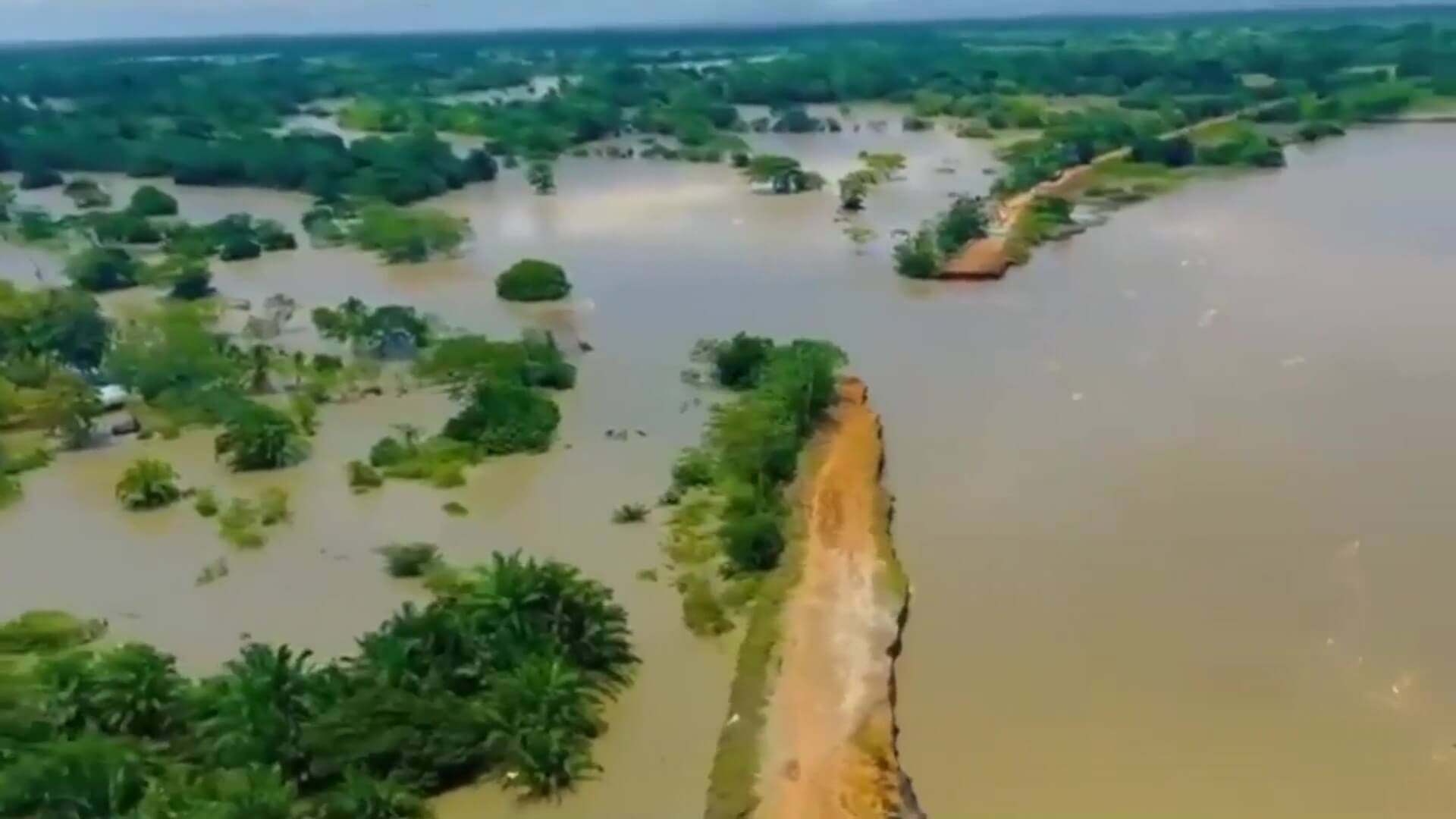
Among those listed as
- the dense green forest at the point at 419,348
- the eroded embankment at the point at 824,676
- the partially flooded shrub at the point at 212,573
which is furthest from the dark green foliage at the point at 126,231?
the eroded embankment at the point at 824,676

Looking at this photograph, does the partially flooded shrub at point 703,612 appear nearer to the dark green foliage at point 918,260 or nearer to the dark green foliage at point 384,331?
the dark green foliage at point 384,331

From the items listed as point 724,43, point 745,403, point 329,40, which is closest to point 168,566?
point 745,403

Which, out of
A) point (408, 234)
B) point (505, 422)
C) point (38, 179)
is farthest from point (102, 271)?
point (38, 179)

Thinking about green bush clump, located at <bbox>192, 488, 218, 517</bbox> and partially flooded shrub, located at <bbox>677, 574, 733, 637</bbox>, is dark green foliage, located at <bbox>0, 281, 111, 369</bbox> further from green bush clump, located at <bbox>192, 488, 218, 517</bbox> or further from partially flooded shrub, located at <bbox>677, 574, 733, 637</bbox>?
partially flooded shrub, located at <bbox>677, 574, 733, 637</bbox>

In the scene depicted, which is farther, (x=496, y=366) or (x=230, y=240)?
(x=230, y=240)

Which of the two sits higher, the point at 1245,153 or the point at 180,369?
the point at 180,369

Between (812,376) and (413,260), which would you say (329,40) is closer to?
(413,260)

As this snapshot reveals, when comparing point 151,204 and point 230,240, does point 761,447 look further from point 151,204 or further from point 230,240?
point 151,204

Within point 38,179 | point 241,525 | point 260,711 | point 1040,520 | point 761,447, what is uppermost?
point 260,711
